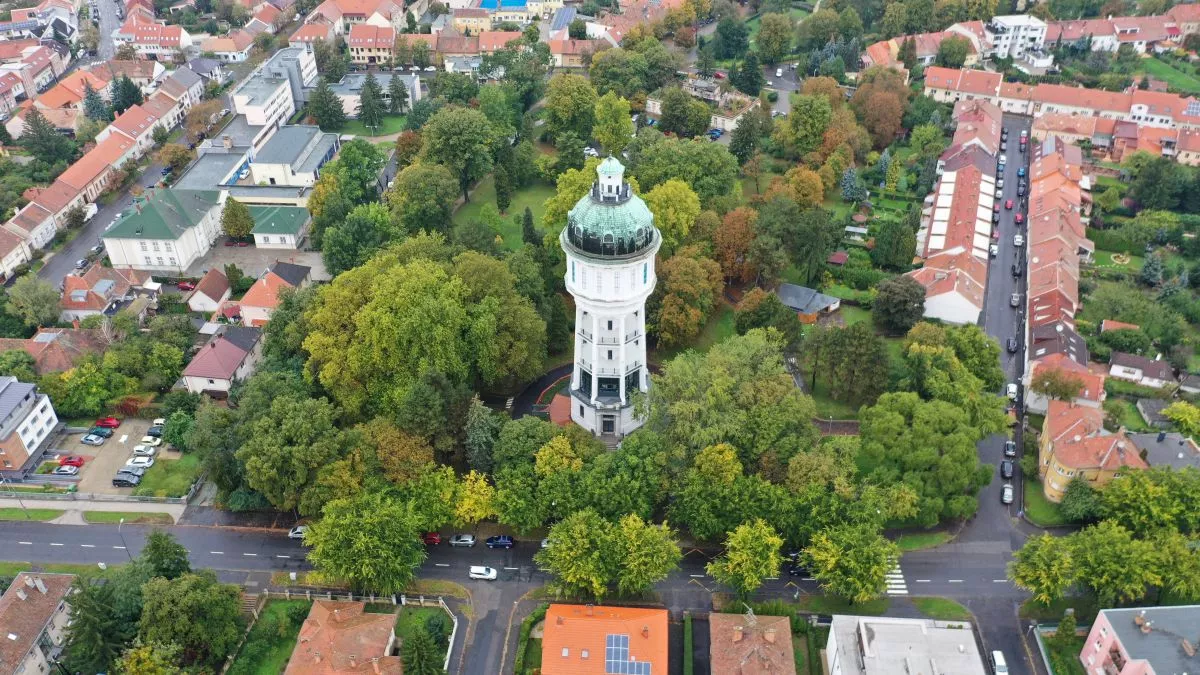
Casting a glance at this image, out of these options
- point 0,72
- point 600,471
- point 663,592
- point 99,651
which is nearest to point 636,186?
point 600,471

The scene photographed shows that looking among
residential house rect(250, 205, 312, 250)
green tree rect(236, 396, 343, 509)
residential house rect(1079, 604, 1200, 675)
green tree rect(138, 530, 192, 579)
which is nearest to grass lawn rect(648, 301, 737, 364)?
green tree rect(236, 396, 343, 509)

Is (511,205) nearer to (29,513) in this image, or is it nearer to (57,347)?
(57,347)

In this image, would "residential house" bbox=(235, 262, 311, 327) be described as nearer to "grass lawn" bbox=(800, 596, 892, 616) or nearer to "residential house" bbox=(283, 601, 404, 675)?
"residential house" bbox=(283, 601, 404, 675)

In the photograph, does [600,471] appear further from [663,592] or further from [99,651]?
[99,651]

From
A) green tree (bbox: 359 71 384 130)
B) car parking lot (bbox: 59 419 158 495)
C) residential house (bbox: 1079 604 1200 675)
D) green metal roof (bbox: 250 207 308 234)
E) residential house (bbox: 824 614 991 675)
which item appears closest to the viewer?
residential house (bbox: 1079 604 1200 675)

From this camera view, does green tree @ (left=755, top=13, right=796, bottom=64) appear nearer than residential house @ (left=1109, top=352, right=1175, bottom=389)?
No

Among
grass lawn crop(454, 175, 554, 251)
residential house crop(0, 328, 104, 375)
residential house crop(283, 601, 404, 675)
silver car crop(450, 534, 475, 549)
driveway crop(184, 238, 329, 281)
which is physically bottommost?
driveway crop(184, 238, 329, 281)

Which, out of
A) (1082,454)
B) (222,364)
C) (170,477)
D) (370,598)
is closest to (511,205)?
(222,364)
